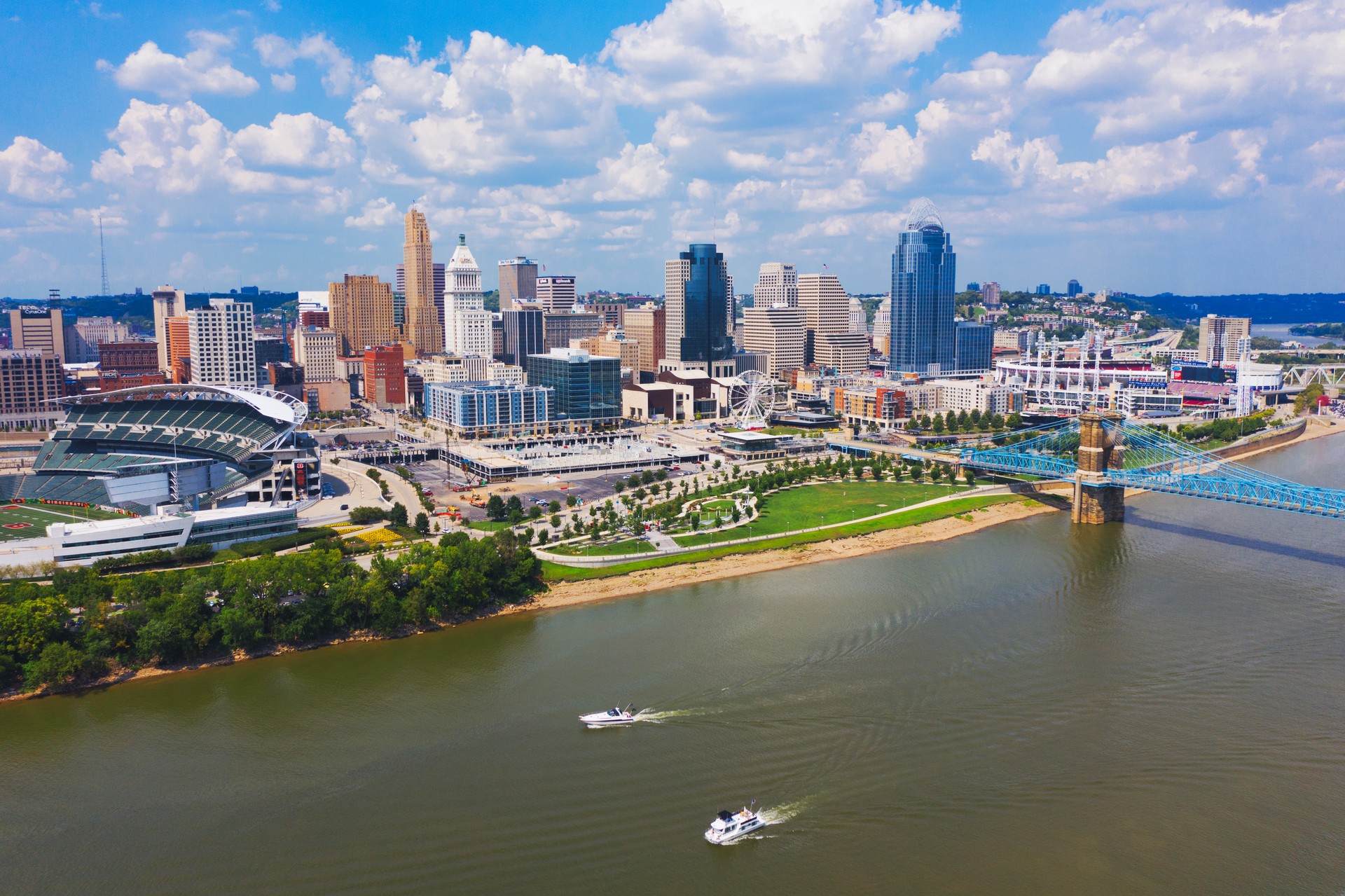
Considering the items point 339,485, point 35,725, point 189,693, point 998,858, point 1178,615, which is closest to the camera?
point 998,858

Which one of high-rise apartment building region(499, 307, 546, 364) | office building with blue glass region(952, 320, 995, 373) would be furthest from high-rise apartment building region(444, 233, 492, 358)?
office building with blue glass region(952, 320, 995, 373)

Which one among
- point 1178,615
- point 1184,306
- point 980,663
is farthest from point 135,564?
point 1184,306

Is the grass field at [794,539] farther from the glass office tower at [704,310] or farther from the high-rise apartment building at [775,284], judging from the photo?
the high-rise apartment building at [775,284]

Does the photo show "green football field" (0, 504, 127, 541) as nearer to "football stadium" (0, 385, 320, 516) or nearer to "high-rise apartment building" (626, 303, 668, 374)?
"football stadium" (0, 385, 320, 516)

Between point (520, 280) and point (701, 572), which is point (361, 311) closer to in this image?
point (520, 280)

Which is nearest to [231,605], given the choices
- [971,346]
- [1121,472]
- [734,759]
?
[734,759]

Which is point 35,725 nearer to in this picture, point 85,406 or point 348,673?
point 348,673
